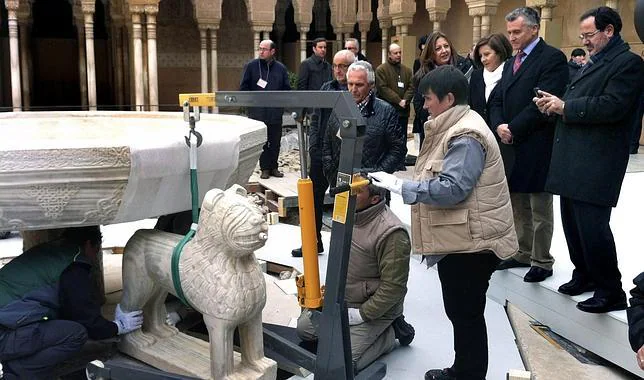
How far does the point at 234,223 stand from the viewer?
2098 mm

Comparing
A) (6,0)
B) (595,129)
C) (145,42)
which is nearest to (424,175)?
(595,129)

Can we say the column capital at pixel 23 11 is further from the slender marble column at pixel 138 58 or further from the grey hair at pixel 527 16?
the grey hair at pixel 527 16

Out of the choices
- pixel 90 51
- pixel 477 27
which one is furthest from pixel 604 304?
pixel 90 51

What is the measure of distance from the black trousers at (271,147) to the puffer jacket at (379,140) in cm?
380

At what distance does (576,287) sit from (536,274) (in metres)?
0.27

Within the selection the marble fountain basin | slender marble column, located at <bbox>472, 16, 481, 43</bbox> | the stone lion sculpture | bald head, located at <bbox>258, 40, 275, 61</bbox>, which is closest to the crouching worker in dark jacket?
the stone lion sculpture

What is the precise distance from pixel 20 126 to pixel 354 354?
2.13 m

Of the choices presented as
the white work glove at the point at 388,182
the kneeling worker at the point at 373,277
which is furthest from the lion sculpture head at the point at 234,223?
the kneeling worker at the point at 373,277

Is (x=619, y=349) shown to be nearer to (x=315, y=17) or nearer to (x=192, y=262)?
(x=192, y=262)

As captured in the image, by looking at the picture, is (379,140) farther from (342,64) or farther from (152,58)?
(152,58)

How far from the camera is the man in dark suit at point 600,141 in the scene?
2.80 m

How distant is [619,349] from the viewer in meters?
2.82

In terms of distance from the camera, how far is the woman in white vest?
2.20m

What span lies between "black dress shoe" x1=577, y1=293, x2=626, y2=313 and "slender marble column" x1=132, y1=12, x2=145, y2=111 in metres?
11.2
